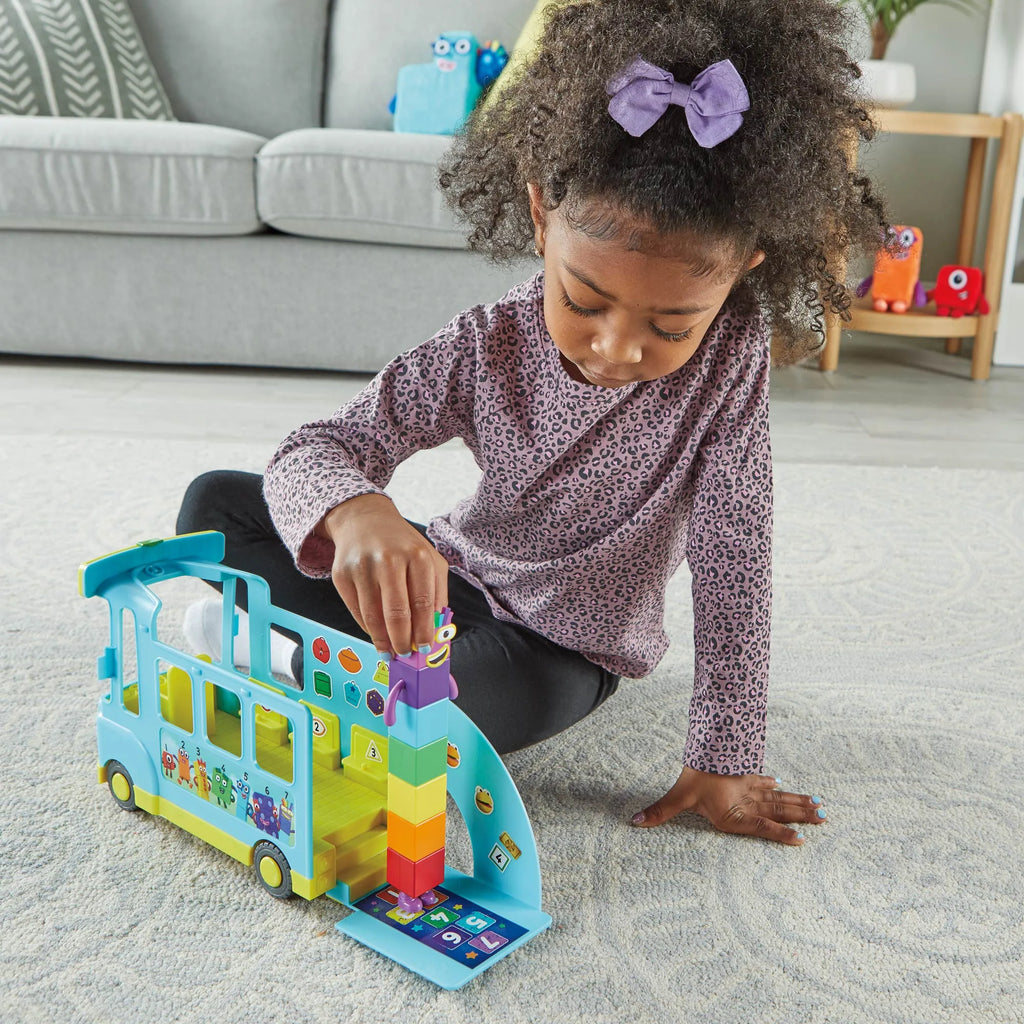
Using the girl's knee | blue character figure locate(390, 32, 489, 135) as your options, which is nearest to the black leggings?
the girl's knee

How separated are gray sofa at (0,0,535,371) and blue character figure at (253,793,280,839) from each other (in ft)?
4.76

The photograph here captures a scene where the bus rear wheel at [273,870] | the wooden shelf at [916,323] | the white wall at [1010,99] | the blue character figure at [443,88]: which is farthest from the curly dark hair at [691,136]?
the white wall at [1010,99]

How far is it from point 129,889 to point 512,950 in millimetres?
250

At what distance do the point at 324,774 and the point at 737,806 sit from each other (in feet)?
0.97

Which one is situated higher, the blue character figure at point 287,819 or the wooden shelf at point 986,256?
the wooden shelf at point 986,256

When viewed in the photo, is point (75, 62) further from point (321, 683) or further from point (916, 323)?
point (321, 683)

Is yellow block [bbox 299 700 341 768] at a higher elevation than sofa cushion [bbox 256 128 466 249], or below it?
below

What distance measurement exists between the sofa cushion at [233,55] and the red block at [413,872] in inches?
79.6

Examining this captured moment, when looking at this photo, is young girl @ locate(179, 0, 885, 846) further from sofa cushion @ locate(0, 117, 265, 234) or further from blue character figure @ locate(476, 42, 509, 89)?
blue character figure @ locate(476, 42, 509, 89)

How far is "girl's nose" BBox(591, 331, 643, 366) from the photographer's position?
717mm

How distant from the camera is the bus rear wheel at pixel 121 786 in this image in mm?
828

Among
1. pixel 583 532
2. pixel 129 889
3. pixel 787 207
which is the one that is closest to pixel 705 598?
pixel 583 532

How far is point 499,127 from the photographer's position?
86 cm

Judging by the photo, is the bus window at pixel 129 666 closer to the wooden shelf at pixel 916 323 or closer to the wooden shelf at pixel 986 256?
the wooden shelf at pixel 986 256
